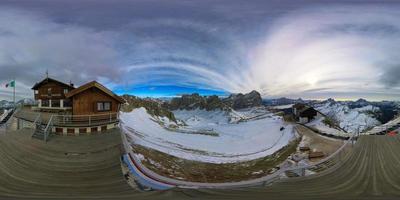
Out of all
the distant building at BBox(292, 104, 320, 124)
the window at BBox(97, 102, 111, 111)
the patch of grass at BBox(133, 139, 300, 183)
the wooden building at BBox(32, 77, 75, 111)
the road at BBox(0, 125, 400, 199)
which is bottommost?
the patch of grass at BBox(133, 139, 300, 183)

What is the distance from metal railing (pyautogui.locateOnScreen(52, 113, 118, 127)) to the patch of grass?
2535 millimetres

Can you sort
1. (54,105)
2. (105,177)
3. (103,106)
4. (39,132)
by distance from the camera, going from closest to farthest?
(105,177)
(39,132)
(103,106)
(54,105)

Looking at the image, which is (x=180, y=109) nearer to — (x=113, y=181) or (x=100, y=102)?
(x=100, y=102)

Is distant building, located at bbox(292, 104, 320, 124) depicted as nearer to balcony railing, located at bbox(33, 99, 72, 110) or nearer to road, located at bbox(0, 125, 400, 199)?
road, located at bbox(0, 125, 400, 199)

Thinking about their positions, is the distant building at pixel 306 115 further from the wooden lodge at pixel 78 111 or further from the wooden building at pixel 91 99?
the wooden building at pixel 91 99

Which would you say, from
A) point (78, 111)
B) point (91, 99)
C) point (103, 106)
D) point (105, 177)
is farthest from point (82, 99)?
point (105, 177)

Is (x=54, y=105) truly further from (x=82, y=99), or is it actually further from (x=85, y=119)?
(x=85, y=119)

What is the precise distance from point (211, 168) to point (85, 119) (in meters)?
4.88

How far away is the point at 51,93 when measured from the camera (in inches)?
512

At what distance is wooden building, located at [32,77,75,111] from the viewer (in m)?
12.5

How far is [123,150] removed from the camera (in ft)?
23.8

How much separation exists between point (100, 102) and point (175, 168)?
4.72 metres

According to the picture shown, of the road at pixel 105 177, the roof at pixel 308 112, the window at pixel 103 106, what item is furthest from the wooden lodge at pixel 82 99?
the roof at pixel 308 112

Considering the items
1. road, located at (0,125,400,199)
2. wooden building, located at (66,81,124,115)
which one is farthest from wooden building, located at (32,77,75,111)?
road, located at (0,125,400,199)
